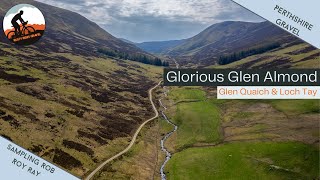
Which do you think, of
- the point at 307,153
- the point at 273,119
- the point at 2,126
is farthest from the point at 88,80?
the point at 307,153

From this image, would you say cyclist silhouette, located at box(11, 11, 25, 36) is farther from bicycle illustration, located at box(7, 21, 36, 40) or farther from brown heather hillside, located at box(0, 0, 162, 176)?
brown heather hillside, located at box(0, 0, 162, 176)

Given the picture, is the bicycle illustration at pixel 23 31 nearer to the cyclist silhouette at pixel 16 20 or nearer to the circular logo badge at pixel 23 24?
the circular logo badge at pixel 23 24

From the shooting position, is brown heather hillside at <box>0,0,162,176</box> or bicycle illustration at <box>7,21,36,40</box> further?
brown heather hillside at <box>0,0,162,176</box>

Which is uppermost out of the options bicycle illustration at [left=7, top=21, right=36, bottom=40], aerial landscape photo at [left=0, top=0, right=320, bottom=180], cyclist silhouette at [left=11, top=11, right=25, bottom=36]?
cyclist silhouette at [left=11, top=11, right=25, bottom=36]

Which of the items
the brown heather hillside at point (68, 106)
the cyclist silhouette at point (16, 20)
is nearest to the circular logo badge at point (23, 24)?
the cyclist silhouette at point (16, 20)

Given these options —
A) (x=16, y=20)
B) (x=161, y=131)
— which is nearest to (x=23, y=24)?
(x=16, y=20)

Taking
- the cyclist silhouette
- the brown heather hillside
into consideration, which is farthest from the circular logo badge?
the brown heather hillside

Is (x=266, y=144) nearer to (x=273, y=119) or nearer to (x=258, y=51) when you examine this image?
(x=273, y=119)

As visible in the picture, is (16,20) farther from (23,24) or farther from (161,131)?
(161,131)
